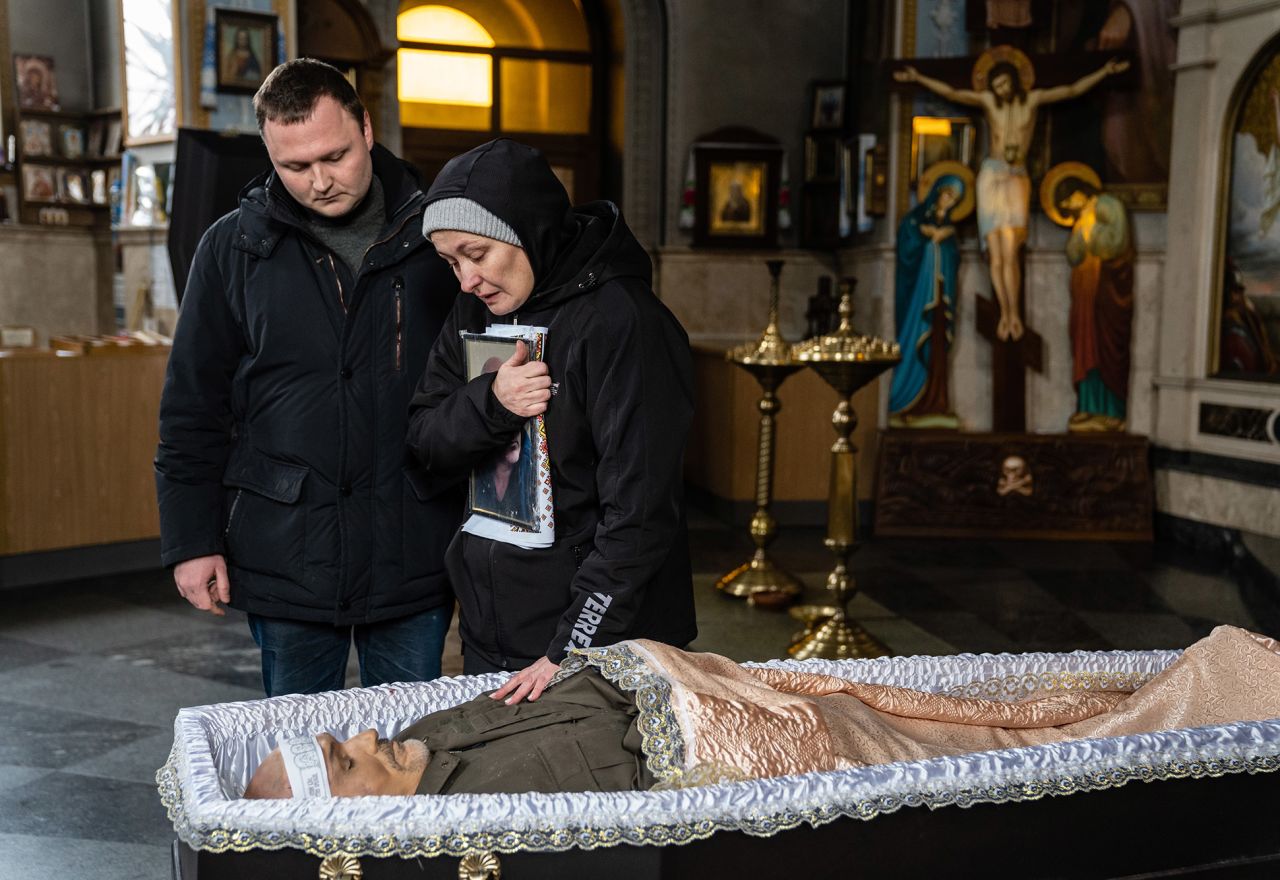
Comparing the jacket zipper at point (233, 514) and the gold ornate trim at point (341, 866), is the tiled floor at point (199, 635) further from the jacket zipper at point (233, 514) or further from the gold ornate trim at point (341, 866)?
the gold ornate trim at point (341, 866)

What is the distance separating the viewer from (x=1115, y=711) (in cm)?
250

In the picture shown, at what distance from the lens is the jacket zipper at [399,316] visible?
2.55m

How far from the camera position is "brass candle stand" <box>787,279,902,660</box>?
4969mm

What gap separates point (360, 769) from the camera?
6.22ft

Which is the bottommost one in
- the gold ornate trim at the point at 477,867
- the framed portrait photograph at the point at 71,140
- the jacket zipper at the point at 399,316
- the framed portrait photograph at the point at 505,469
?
the gold ornate trim at the point at 477,867

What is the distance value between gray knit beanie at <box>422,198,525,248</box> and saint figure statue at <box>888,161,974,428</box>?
6146 mm

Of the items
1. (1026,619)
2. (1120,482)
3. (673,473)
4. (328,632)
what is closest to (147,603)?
(328,632)

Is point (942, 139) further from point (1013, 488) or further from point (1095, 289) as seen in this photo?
point (1013, 488)

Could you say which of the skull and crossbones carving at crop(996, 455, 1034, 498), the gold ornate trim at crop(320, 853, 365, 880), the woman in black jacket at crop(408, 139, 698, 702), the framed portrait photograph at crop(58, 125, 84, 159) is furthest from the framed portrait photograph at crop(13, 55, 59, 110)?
the gold ornate trim at crop(320, 853, 365, 880)

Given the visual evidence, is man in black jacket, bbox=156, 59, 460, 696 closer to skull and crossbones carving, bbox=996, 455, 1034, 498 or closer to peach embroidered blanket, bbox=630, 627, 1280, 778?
peach embroidered blanket, bbox=630, 627, 1280, 778

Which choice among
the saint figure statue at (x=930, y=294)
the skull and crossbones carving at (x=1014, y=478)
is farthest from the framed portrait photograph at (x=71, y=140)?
the skull and crossbones carving at (x=1014, y=478)

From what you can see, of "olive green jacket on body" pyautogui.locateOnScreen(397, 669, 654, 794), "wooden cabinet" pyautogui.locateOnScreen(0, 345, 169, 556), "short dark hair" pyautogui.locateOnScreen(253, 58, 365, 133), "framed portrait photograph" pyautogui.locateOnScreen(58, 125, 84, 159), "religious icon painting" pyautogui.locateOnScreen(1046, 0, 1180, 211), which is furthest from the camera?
"framed portrait photograph" pyautogui.locateOnScreen(58, 125, 84, 159)

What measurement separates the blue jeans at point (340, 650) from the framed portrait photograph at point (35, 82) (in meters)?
10.8

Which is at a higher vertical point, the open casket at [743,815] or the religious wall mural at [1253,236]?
the religious wall mural at [1253,236]
